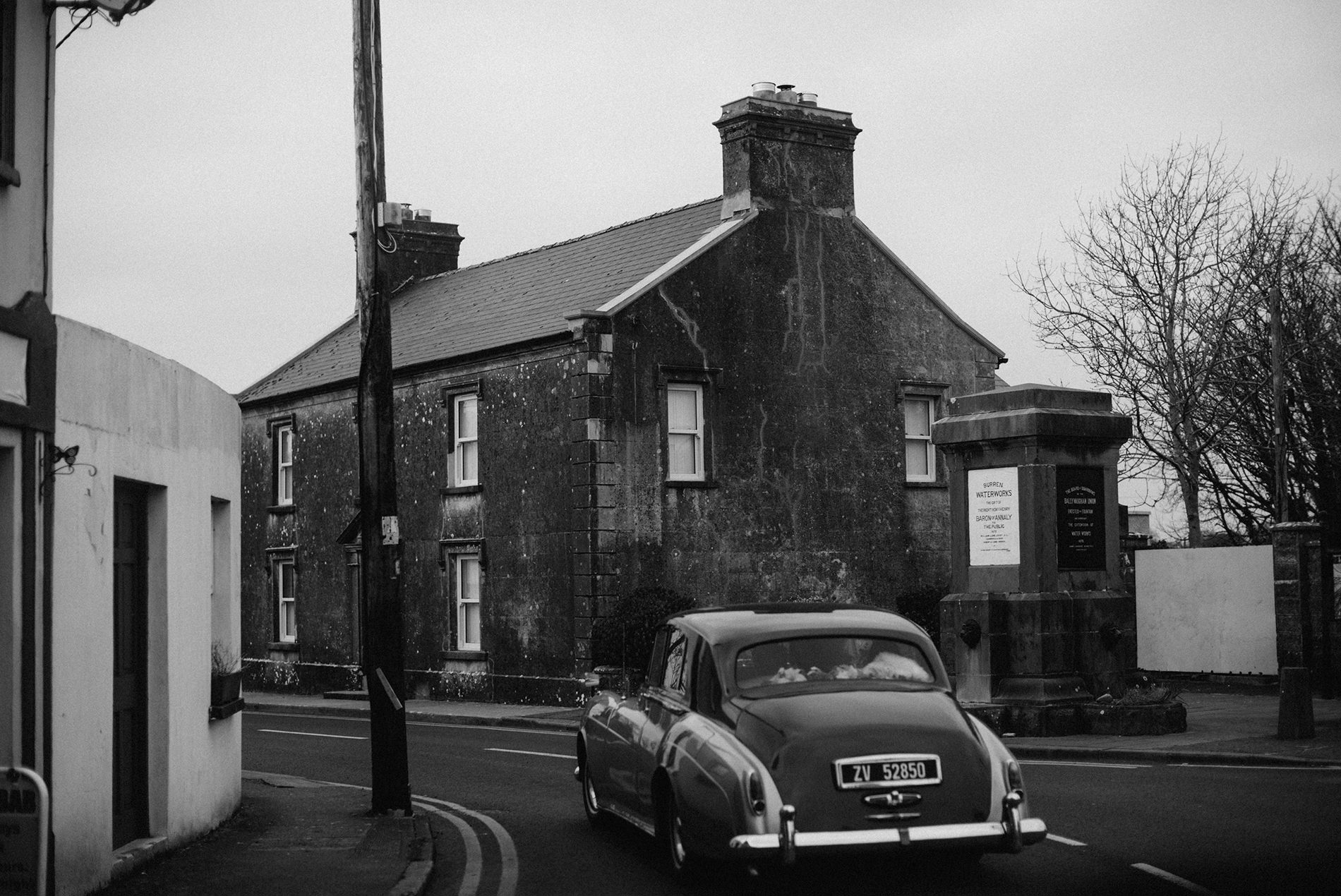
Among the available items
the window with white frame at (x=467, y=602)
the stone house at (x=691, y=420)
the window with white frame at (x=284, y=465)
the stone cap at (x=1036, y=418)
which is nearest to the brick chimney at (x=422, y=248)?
the window with white frame at (x=284, y=465)

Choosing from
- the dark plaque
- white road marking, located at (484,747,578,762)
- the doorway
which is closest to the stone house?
white road marking, located at (484,747,578,762)

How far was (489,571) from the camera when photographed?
30766 millimetres

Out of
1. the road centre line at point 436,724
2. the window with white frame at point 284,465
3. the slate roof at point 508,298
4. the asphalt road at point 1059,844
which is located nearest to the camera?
the asphalt road at point 1059,844

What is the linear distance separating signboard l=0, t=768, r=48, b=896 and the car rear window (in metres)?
4.72

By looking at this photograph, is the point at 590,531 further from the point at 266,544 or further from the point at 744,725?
the point at 744,725

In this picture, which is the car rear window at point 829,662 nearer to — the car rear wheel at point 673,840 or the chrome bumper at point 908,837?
the car rear wheel at point 673,840

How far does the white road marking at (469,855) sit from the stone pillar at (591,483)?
1286 centimetres

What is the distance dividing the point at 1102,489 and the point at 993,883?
1172 cm

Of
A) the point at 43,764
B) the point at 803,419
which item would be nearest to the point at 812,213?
the point at 803,419

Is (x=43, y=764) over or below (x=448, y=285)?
below

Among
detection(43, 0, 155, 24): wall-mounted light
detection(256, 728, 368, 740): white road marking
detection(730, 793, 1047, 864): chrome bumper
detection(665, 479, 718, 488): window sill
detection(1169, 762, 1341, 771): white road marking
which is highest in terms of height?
detection(43, 0, 155, 24): wall-mounted light

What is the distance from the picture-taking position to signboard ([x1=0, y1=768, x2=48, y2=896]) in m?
6.55

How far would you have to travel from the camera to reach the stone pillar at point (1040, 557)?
20.2 meters

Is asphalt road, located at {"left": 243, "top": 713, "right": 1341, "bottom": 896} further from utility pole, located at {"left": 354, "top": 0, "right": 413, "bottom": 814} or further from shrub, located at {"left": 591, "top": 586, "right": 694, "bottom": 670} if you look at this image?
shrub, located at {"left": 591, "top": 586, "right": 694, "bottom": 670}
